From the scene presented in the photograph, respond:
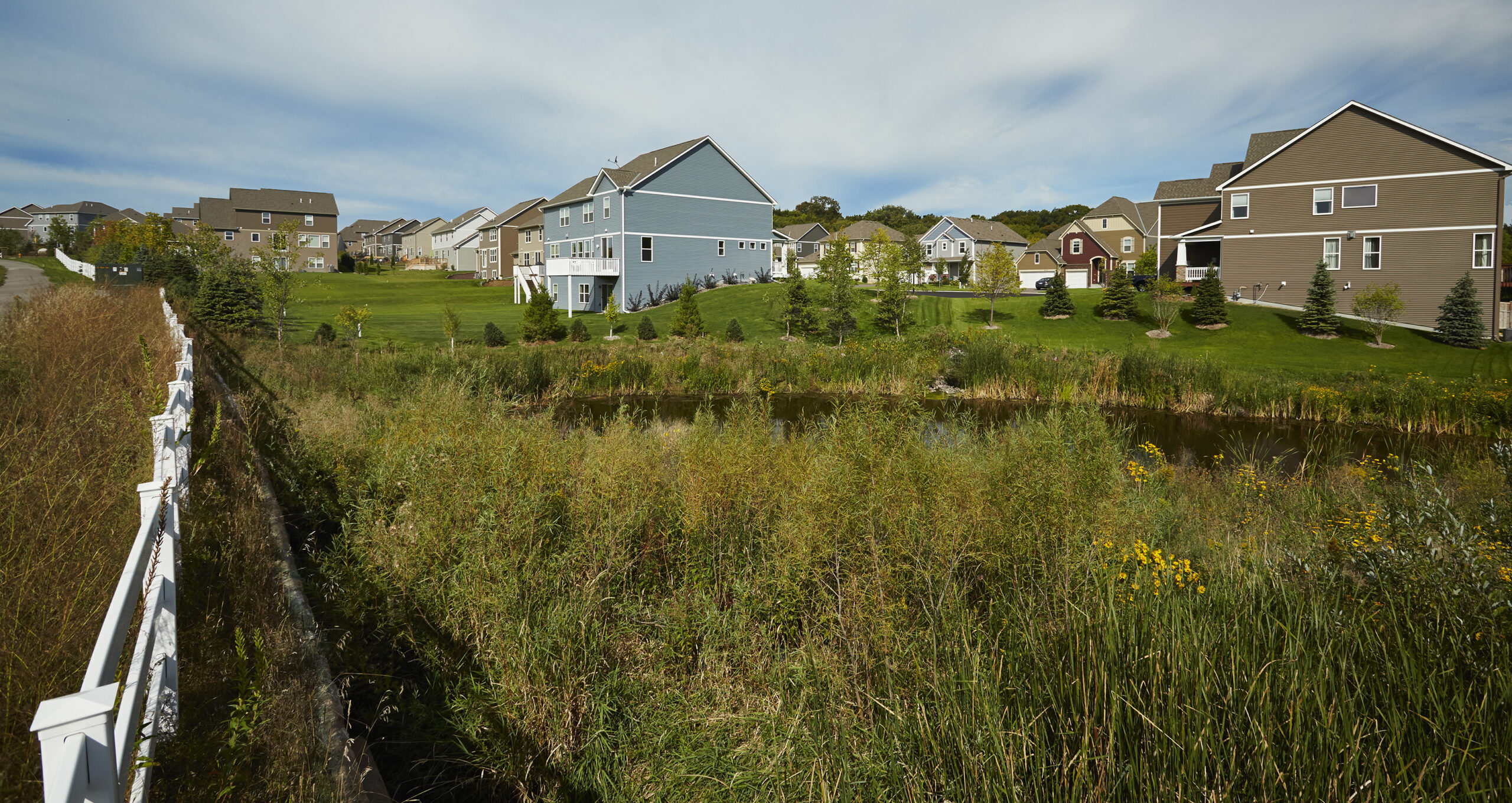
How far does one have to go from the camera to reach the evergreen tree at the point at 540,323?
31.1 m

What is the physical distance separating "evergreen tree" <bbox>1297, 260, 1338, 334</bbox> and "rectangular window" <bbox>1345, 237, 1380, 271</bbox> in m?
4.00

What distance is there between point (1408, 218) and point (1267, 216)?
5119mm

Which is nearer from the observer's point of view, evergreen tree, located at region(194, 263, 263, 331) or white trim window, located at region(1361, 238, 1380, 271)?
evergreen tree, located at region(194, 263, 263, 331)

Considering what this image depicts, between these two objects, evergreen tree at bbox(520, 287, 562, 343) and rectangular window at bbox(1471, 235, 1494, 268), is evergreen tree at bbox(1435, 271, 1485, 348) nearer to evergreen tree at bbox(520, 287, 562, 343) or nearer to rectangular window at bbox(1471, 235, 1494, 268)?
rectangular window at bbox(1471, 235, 1494, 268)

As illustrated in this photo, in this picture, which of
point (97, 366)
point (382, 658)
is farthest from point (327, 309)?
point (382, 658)

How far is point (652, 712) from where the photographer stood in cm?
403

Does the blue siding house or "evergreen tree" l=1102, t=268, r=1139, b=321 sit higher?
the blue siding house

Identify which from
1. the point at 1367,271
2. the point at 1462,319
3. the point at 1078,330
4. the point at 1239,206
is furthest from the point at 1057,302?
the point at 1462,319

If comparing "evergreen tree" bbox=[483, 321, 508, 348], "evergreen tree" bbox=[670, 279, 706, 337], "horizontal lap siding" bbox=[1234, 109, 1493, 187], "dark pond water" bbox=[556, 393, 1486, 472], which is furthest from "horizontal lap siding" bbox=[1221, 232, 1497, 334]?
"evergreen tree" bbox=[483, 321, 508, 348]

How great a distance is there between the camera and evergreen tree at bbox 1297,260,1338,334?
28.4 metres

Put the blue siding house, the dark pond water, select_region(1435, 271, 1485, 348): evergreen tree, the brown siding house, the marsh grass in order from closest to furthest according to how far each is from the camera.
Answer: the marsh grass, the dark pond water, select_region(1435, 271, 1485, 348): evergreen tree, the brown siding house, the blue siding house

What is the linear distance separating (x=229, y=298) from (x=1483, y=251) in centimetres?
4790

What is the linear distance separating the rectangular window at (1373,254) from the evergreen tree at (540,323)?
36060mm

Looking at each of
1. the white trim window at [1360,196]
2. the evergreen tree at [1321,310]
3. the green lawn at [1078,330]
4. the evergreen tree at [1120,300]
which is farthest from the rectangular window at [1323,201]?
the evergreen tree at [1120,300]
